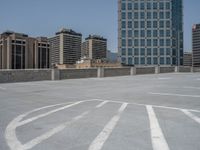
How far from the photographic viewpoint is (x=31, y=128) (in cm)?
620

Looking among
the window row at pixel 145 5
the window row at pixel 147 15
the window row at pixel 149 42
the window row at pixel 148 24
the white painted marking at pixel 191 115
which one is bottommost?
the white painted marking at pixel 191 115

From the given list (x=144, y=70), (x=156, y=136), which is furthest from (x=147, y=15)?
(x=156, y=136)

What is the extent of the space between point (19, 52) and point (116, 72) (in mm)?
140122

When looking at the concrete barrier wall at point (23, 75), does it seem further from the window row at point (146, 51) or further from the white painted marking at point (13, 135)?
the window row at point (146, 51)

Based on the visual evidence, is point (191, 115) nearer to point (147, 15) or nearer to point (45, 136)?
point (45, 136)

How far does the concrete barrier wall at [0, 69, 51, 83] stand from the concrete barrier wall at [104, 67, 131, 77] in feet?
27.7

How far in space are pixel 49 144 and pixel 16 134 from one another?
3.57ft

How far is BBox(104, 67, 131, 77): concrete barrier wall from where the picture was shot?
32750 millimetres

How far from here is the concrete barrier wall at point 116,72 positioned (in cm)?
3275

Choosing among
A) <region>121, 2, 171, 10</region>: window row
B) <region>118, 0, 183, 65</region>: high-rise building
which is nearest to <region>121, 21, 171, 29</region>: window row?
<region>118, 0, 183, 65</region>: high-rise building

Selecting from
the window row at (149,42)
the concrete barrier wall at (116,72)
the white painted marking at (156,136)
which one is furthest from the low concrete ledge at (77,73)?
the window row at (149,42)

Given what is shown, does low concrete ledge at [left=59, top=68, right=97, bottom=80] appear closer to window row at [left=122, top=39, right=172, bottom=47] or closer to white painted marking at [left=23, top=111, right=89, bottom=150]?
white painted marking at [left=23, top=111, right=89, bottom=150]

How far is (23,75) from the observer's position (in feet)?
80.0

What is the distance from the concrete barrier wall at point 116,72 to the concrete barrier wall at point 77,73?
179 cm
